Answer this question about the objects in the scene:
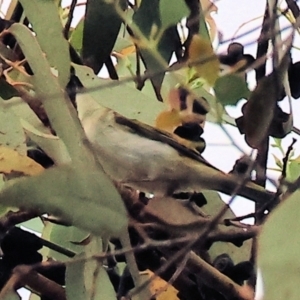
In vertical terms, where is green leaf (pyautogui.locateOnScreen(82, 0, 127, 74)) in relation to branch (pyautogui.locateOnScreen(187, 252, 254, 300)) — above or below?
above

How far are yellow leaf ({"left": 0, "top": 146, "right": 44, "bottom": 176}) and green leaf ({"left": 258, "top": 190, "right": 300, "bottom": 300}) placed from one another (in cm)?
24

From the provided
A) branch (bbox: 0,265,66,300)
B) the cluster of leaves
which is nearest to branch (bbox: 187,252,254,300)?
the cluster of leaves

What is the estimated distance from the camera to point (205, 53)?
431mm

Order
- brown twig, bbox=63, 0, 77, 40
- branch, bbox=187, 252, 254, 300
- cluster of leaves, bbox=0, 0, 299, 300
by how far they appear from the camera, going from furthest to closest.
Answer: brown twig, bbox=63, 0, 77, 40
branch, bbox=187, 252, 254, 300
cluster of leaves, bbox=0, 0, 299, 300

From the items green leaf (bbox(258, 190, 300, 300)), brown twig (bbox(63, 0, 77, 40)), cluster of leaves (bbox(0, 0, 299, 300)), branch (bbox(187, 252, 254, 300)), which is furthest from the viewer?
brown twig (bbox(63, 0, 77, 40))

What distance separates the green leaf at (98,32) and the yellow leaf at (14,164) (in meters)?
Answer: 0.16

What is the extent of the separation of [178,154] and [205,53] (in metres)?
0.48

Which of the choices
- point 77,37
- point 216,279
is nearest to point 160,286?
point 216,279

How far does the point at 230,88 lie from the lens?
16.0 inches

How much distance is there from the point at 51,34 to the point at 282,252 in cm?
31

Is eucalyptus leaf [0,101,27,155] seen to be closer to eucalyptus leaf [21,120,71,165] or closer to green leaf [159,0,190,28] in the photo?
eucalyptus leaf [21,120,71,165]

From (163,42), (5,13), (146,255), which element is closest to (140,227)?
(146,255)

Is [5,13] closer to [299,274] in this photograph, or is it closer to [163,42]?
[163,42]

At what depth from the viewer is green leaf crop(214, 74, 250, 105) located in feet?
1.33
